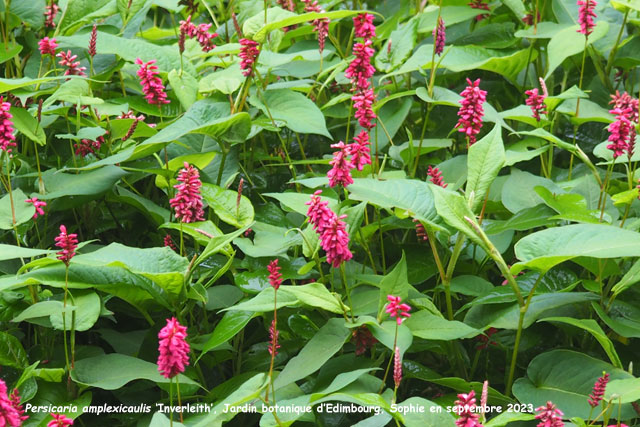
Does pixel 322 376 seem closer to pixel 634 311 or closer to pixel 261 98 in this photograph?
pixel 634 311

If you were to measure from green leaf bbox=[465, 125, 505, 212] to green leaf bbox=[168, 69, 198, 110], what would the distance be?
0.80 m

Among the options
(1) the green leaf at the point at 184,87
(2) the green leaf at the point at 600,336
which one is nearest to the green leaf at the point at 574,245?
(2) the green leaf at the point at 600,336

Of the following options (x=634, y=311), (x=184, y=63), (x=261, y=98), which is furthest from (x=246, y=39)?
(x=634, y=311)

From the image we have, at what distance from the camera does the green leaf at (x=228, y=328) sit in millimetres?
1466

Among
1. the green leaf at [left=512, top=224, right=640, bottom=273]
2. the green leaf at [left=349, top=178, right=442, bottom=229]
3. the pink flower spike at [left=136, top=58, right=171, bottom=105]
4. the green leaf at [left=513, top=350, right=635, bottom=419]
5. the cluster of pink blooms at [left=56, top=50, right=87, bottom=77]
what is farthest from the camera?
the cluster of pink blooms at [left=56, top=50, right=87, bottom=77]

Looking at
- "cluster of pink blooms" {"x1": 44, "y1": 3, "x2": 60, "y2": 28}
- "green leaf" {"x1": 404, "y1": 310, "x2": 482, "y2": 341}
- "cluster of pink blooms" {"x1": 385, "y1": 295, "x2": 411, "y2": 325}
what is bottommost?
"green leaf" {"x1": 404, "y1": 310, "x2": 482, "y2": 341}

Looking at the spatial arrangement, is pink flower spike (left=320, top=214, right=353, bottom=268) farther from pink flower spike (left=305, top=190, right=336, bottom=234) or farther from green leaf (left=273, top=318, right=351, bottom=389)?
green leaf (left=273, top=318, right=351, bottom=389)

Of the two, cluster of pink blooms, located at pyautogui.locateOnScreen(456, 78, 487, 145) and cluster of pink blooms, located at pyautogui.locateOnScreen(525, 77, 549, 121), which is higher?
cluster of pink blooms, located at pyautogui.locateOnScreen(456, 78, 487, 145)

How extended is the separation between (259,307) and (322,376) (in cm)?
25

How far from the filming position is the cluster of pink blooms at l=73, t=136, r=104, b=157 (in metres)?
1.99

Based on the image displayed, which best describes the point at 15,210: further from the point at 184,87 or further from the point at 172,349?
the point at 172,349

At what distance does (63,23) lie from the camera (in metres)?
2.40

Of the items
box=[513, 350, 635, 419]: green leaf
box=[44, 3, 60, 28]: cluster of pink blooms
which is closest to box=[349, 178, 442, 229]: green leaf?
box=[513, 350, 635, 419]: green leaf

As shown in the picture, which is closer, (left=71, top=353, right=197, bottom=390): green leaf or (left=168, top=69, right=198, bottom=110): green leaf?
(left=71, top=353, right=197, bottom=390): green leaf
